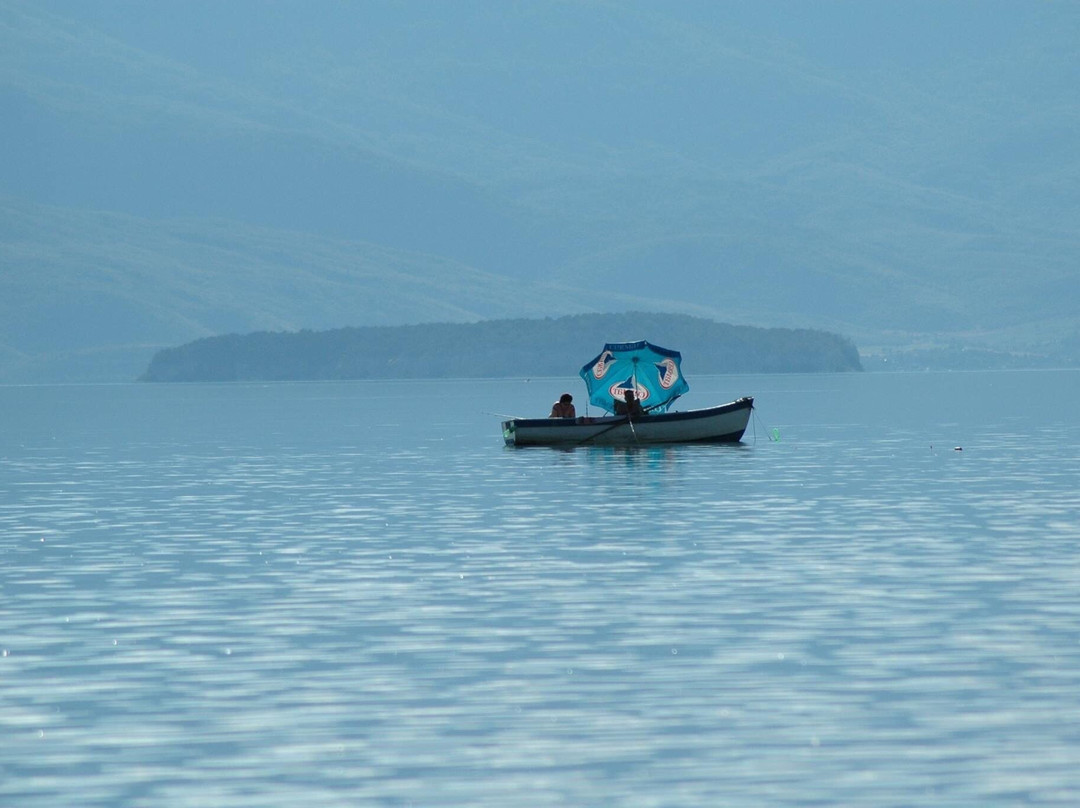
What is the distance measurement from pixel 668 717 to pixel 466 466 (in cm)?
5567

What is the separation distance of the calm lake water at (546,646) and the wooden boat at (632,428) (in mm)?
24540

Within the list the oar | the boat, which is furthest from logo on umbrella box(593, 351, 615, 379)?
the oar

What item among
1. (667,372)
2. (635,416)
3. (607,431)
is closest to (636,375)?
(667,372)

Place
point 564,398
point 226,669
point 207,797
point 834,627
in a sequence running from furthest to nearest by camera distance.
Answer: point 564,398, point 834,627, point 226,669, point 207,797

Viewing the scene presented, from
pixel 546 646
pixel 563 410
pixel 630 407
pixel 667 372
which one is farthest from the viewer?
pixel 667 372

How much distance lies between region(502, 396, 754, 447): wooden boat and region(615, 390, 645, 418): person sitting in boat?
505 mm

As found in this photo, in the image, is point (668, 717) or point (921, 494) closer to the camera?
point (668, 717)

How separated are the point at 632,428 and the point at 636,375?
4670 millimetres

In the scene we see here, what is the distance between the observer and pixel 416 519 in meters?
52.1

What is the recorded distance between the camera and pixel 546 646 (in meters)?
28.8

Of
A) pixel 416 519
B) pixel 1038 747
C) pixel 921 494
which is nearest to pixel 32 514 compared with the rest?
pixel 416 519

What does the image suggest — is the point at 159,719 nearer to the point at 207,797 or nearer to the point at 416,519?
the point at 207,797

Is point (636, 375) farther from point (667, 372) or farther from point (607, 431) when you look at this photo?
point (607, 431)

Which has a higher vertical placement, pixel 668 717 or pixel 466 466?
pixel 466 466
